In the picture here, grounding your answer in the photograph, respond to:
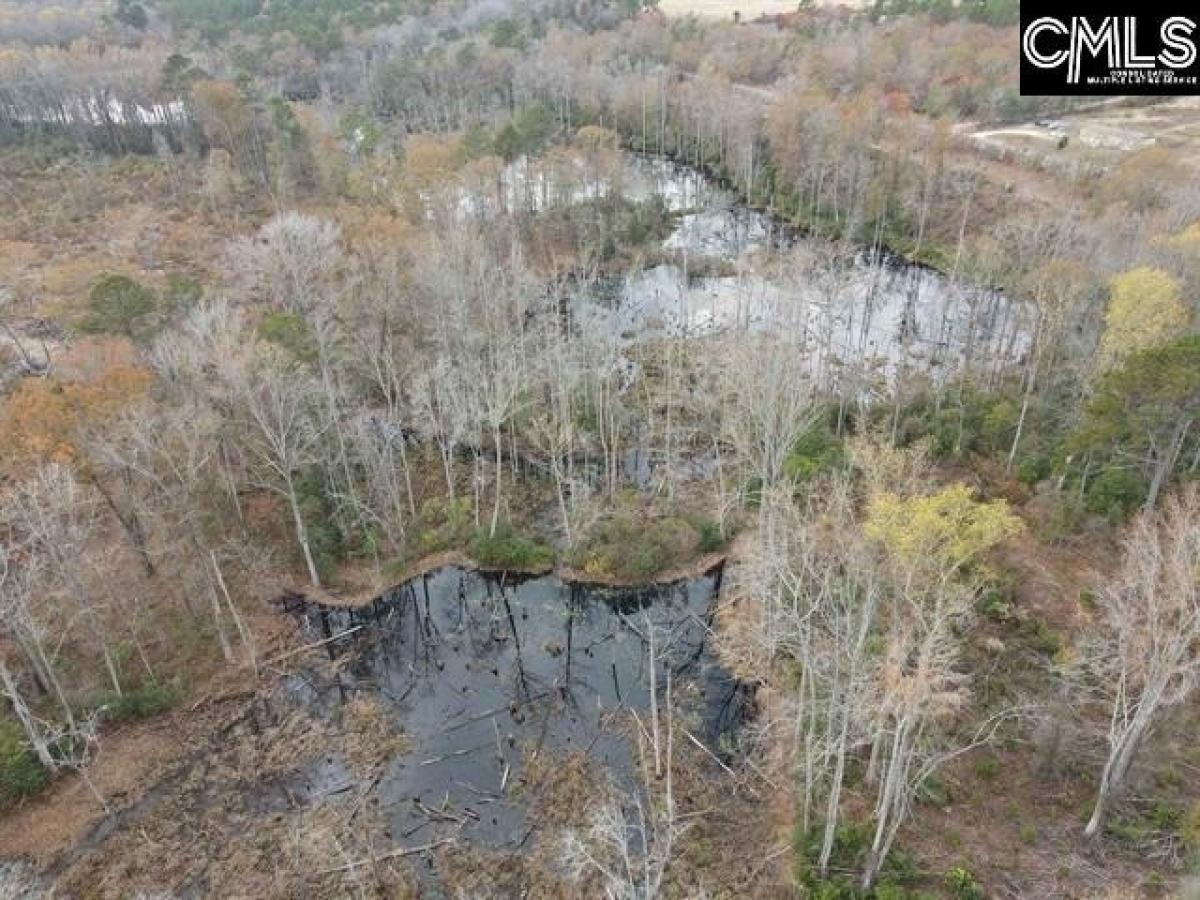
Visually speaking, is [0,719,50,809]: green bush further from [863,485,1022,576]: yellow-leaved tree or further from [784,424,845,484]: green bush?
[784,424,845,484]: green bush

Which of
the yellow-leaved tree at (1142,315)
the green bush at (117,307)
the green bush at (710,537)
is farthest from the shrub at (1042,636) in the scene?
the green bush at (117,307)

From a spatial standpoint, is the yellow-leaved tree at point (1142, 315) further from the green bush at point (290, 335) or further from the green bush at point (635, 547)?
the green bush at point (290, 335)

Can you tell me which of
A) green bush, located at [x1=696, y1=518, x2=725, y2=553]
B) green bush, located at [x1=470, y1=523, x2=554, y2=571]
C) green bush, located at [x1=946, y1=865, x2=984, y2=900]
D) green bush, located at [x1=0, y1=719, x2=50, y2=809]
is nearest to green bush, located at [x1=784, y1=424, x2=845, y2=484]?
green bush, located at [x1=696, y1=518, x2=725, y2=553]

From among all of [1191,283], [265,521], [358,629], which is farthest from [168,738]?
[1191,283]

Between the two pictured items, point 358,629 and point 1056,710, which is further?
point 358,629

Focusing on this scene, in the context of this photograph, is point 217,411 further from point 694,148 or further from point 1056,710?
point 694,148

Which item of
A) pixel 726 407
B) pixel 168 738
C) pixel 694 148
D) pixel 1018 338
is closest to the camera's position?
pixel 168 738

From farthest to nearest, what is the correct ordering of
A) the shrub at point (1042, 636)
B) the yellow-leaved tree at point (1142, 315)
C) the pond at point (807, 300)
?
the pond at point (807, 300), the yellow-leaved tree at point (1142, 315), the shrub at point (1042, 636)
